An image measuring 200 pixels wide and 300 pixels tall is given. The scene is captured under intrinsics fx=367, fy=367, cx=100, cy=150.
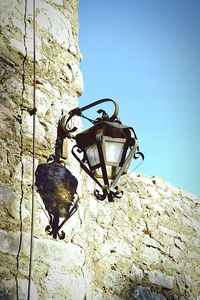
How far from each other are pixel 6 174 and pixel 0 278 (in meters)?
0.49

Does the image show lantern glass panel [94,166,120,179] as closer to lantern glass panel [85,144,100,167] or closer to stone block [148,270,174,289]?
lantern glass panel [85,144,100,167]

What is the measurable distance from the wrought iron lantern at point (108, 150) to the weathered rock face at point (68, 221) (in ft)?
0.44

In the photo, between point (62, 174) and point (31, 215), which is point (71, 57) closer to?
point (62, 174)

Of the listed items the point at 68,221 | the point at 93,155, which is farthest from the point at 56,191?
the point at 93,155

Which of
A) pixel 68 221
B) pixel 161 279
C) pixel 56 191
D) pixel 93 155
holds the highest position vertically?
pixel 93 155

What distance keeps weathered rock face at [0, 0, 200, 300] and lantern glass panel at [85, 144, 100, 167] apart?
167mm

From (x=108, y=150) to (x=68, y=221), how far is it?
455 millimetres

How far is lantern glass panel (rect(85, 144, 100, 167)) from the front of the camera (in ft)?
6.68

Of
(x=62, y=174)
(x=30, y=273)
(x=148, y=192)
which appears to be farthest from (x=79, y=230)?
(x=148, y=192)

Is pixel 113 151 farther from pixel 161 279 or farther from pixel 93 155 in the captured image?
pixel 161 279

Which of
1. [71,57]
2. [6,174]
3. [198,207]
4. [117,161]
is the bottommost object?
[6,174]

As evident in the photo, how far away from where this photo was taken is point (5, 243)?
1681 mm

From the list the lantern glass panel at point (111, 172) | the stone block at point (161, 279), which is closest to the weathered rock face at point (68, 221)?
the stone block at point (161, 279)

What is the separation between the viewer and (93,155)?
2.06 metres
